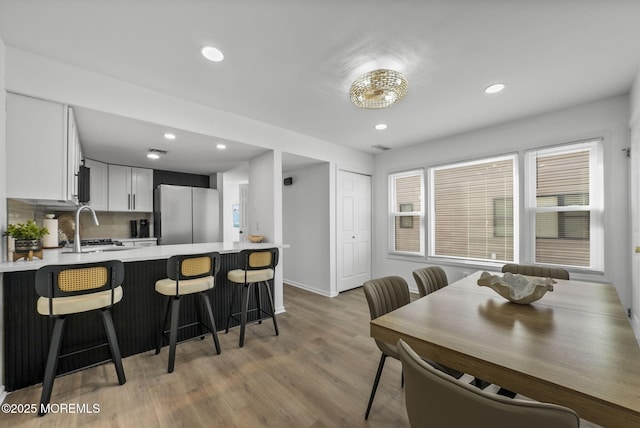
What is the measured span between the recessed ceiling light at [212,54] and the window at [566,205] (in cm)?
382

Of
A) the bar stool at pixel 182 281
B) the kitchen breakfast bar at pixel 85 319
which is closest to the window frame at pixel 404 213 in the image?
the kitchen breakfast bar at pixel 85 319

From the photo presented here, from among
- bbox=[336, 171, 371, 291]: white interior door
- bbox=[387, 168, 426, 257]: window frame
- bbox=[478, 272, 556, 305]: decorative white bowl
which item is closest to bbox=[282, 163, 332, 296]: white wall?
bbox=[336, 171, 371, 291]: white interior door

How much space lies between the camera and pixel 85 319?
2.19 m

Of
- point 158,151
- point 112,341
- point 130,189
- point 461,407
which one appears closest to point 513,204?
point 461,407

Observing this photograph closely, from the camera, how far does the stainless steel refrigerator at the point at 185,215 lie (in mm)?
4719

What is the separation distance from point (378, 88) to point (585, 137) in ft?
8.89

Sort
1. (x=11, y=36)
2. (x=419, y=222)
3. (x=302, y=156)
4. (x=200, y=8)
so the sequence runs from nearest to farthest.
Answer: (x=200, y=8), (x=11, y=36), (x=302, y=156), (x=419, y=222)

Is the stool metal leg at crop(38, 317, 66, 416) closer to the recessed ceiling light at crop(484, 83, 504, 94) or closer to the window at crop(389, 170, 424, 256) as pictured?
the recessed ceiling light at crop(484, 83, 504, 94)

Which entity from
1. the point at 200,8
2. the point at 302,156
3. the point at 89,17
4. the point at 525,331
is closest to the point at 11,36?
the point at 89,17

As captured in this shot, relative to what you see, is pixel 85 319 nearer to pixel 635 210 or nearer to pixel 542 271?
pixel 542 271

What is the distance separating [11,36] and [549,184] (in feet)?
17.9

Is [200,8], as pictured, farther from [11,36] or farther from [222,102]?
[11,36]

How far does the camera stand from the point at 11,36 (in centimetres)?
184

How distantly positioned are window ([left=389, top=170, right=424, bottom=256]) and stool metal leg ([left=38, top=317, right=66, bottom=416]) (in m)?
4.46
